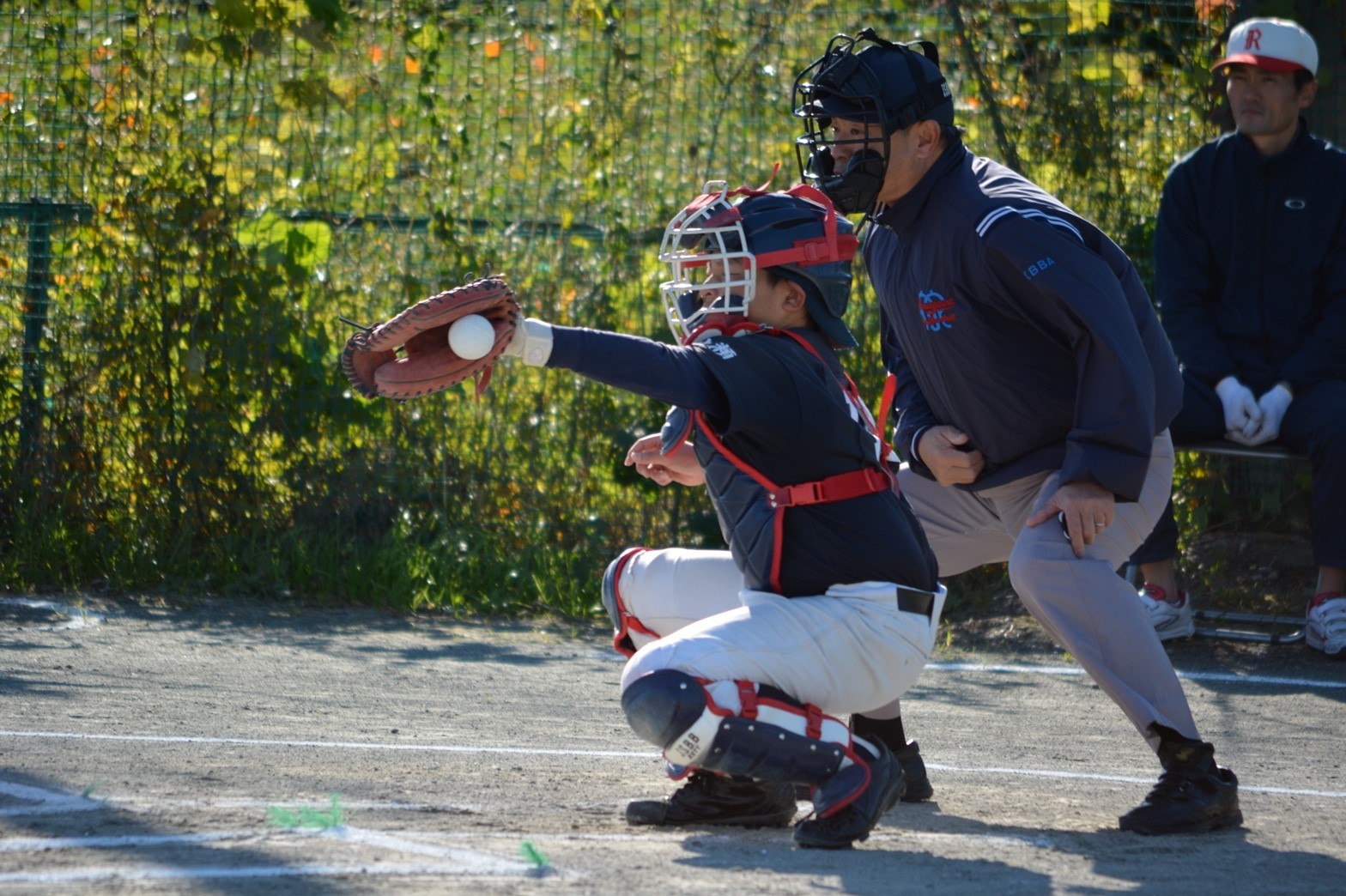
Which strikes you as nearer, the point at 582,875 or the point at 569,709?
the point at 582,875

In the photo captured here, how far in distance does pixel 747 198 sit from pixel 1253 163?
12.2 feet

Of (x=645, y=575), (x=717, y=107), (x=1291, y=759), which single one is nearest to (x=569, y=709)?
(x=645, y=575)

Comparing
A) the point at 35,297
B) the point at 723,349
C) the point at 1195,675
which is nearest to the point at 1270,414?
the point at 1195,675

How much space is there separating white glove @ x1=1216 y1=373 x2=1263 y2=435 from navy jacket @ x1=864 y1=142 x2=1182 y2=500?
2.33 metres

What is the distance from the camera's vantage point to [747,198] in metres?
3.75

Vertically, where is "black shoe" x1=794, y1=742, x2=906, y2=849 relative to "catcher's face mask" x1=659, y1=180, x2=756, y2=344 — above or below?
below

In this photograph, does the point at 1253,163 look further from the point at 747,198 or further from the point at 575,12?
the point at 747,198

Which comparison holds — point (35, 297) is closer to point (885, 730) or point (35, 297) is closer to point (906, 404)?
point (906, 404)

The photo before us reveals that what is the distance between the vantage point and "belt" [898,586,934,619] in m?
3.55

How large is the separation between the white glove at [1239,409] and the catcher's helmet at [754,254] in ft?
10.3

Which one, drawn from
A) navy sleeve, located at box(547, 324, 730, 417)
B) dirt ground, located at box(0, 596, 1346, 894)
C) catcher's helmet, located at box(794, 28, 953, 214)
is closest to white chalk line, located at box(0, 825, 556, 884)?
dirt ground, located at box(0, 596, 1346, 894)

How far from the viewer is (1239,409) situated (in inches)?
250

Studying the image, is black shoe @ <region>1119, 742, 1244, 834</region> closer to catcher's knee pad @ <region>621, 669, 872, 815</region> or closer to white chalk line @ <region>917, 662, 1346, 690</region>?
catcher's knee pad @ <region>621, 669, 872, 815</region>

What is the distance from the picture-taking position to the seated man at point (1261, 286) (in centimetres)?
637
